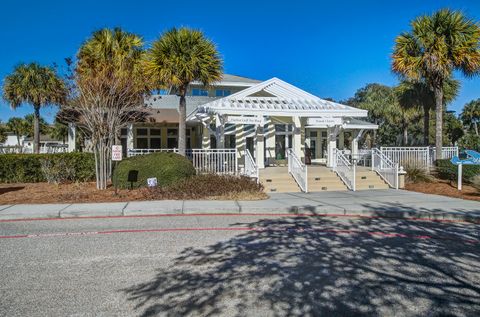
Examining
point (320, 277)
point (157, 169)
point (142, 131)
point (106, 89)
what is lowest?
point (320, 277)

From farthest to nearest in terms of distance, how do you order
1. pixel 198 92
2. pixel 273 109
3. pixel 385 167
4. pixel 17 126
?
pixel 17 126, pixel 198 92, pixel 273 109, pixel 385 167

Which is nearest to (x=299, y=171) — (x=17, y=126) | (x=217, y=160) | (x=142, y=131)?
(x=217, y=160)

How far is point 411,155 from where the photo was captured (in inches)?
732

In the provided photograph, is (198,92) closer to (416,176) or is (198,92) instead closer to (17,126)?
(416,176)

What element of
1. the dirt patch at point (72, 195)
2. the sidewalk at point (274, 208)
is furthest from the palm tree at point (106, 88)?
the sidewalk at point (274, 208)

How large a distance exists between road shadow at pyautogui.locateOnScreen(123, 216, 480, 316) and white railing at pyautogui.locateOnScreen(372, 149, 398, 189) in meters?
8.13

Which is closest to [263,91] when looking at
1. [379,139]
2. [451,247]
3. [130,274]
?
[451,247]

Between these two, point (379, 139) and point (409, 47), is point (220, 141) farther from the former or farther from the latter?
point (379, 139)

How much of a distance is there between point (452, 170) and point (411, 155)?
2.18 meters

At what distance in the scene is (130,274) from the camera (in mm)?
5250

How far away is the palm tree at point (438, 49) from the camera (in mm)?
17812

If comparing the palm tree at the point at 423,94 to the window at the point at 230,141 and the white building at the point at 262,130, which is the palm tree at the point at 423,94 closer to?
the white building at the point at 262,130

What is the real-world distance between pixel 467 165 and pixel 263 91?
403 inches

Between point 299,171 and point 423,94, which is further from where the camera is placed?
point 423,94
